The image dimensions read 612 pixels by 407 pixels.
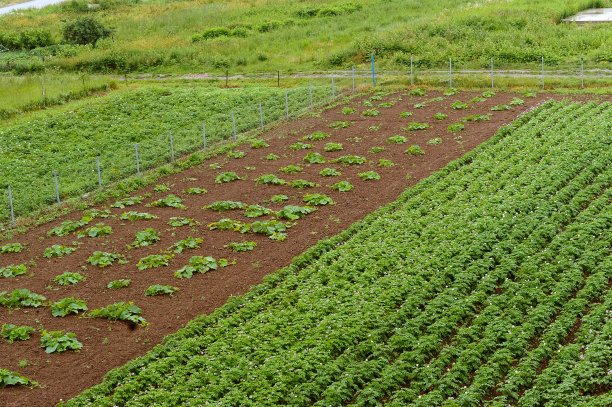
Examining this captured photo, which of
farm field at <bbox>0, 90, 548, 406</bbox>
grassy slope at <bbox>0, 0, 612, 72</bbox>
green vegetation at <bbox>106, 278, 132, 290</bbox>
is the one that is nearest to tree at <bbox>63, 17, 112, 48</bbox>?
grassy slope at <bbox>0, 0, 612, 72</bbox>

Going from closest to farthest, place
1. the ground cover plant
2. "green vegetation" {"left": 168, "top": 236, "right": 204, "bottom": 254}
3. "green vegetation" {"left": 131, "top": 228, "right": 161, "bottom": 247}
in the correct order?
the ground cover plant, "green vegetation" {"left": 168, "top": 236, "right": 204, "bottom": 254}, "green vegetation" {"left": 131, "top": 228, "right": 161, "bottom": 247}

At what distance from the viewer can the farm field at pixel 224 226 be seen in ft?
56.7

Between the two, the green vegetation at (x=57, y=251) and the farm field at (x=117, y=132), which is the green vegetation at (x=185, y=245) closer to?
the green vegetation at (x=57, y=251)

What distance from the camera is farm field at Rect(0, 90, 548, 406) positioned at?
17.3 metres

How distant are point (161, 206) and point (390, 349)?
44.0 ft

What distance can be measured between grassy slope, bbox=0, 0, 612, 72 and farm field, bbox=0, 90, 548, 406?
459 inches

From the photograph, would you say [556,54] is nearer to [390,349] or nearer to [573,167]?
[573,167]

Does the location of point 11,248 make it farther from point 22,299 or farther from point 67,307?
point 67,307

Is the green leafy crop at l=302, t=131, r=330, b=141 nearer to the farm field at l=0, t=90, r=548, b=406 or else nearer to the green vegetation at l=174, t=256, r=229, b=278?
the farm field at l=0, t=90, r=548, b=406

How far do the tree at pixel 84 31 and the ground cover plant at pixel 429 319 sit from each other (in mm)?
45477

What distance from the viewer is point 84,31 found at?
199 feet

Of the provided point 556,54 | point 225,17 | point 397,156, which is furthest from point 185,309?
point 225,17

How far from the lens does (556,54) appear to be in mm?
44031

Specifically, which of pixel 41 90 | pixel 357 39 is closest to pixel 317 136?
pixel 41 90
